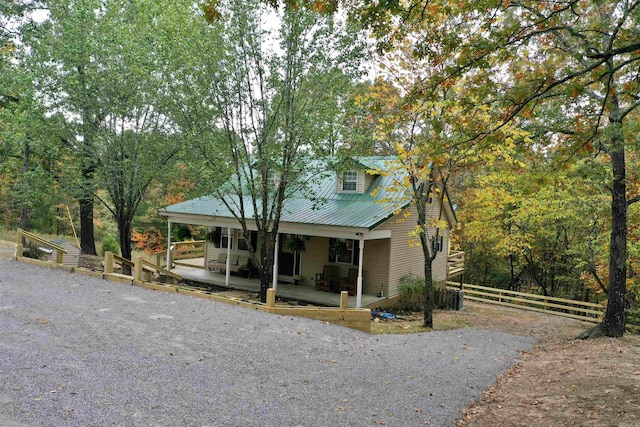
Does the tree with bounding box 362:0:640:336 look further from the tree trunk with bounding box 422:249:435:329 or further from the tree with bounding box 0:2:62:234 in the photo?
the tree with bounding box 0:2:62:234

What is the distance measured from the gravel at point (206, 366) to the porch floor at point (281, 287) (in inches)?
170

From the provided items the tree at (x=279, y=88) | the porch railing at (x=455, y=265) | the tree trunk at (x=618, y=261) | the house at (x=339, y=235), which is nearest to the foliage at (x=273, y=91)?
the tree at (x=279, y=88)

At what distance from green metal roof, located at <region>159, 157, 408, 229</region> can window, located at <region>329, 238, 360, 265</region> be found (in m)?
1.48

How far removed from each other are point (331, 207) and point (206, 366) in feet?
34.8

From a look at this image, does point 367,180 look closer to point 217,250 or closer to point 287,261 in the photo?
point 287,261

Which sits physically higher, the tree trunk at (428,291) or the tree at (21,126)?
the tree at (21,126)

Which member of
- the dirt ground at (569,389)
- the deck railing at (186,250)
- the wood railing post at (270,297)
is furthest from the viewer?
the deck railing at (186,250)

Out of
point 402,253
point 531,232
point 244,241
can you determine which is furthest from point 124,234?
point 531,232

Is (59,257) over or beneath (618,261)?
beneath

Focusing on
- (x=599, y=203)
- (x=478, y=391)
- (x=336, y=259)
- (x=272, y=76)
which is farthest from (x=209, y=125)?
(x=599, y=203)

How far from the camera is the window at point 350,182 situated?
59.8ft

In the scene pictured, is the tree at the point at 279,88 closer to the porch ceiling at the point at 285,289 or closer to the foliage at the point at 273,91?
the foliage at the point at 273,91

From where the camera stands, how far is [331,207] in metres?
17.0

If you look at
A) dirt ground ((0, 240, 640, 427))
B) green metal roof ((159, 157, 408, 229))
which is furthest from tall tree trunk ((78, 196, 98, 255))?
dirt ground ((0, 240, 640, 427))
